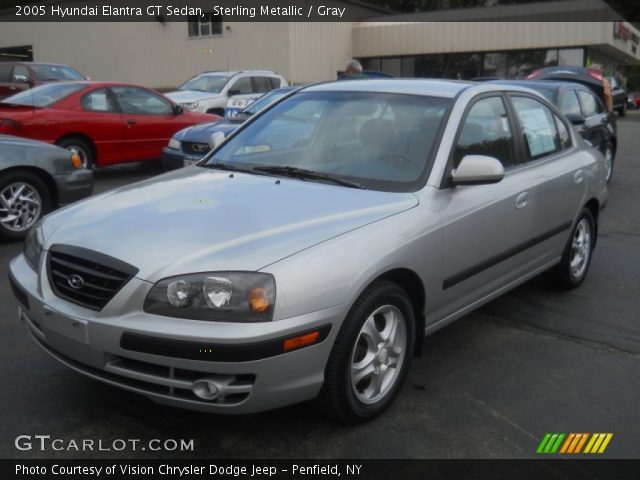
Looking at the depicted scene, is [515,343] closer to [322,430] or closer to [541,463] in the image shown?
[541,463]

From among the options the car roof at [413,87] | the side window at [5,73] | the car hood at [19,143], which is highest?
the car roof at [413,87]

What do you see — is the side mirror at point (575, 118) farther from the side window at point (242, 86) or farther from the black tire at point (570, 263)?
the side window at point (242, 86)

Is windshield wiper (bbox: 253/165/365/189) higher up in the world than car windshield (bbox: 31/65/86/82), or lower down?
lower down

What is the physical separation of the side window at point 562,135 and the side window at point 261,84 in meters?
11.3

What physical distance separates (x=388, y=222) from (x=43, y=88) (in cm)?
818

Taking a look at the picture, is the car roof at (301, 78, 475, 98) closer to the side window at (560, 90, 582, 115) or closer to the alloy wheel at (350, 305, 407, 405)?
the alloy wheel at (350, 305, 407, 405)

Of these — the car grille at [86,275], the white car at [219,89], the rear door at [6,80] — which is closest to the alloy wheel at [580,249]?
the car grille at [86,275]

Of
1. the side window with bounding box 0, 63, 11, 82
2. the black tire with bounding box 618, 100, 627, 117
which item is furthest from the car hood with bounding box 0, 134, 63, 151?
the black tire with bounding box 618, 100, 627, 117

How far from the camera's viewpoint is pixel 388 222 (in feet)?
10.6

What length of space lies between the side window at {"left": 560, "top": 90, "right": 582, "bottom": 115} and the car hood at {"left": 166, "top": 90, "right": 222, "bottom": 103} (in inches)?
317

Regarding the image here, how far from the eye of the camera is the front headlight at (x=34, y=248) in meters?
3.20

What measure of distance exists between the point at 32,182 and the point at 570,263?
191 inches

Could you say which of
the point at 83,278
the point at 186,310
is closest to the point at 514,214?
the point at 186,310

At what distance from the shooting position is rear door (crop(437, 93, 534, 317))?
363cm
